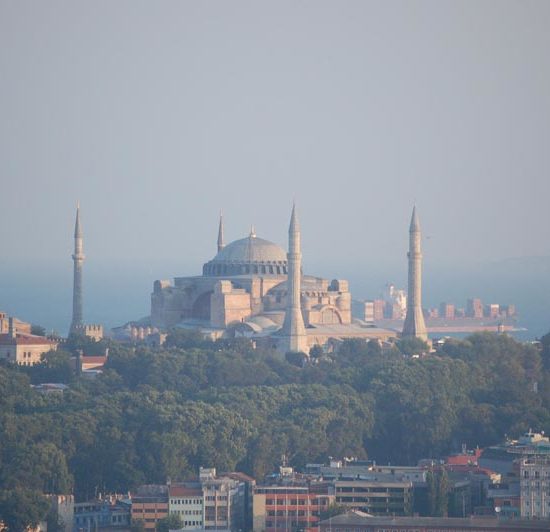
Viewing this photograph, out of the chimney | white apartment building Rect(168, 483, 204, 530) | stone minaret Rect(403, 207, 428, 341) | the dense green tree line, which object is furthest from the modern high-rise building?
white apartment building Rect(168, 483, 204, 530)

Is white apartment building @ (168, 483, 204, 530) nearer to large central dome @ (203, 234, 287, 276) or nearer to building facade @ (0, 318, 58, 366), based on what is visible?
building facade @ (0, 318, 58, 366)

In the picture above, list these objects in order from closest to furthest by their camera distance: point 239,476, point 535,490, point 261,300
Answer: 1. point 535,490
2. point 239,476
3. point 261,300

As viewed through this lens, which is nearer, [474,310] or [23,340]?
[23,340]

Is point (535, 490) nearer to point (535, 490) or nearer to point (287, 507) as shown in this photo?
point (535, 490)

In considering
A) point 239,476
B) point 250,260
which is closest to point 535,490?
point 239,476

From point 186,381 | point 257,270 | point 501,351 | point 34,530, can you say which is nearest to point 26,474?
point 34,530

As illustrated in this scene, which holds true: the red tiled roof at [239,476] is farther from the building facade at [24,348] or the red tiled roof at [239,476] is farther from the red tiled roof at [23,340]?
the red tiled roof at [23,340]

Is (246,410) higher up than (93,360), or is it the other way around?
(93,360)

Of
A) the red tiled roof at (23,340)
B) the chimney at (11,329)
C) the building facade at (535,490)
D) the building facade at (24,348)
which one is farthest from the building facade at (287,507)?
the chimney at (11,329)
